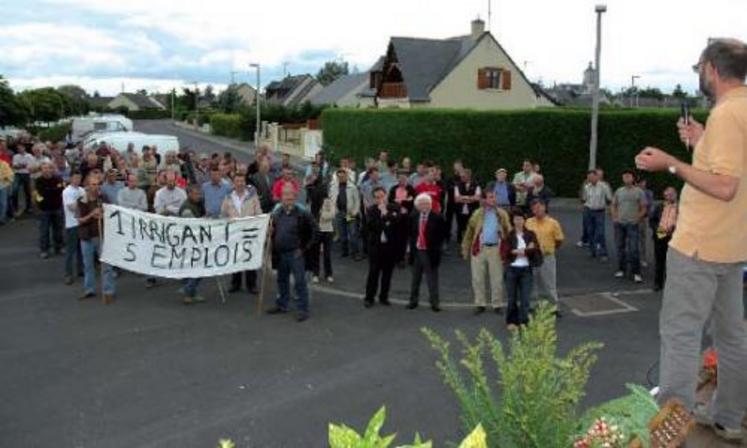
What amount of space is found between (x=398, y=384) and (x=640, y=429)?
5.03 meters

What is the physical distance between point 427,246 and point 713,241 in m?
7.61

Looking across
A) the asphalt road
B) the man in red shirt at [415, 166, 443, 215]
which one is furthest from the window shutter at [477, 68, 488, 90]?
the asphalt road

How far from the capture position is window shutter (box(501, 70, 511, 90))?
1925 inches

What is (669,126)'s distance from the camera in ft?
79.4

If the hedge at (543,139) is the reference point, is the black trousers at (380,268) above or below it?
below

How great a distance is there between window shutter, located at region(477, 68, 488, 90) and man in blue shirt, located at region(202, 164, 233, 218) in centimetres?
3696

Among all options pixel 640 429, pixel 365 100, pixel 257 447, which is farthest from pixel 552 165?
pixel 365 100

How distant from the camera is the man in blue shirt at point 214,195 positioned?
1290 cm

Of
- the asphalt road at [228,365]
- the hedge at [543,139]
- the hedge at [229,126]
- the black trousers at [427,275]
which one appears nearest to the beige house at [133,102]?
the hedge at [229,126]

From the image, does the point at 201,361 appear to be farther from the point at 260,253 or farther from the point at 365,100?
the point at 365,100

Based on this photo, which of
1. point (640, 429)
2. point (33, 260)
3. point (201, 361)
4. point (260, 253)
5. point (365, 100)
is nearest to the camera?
point (640, 429)

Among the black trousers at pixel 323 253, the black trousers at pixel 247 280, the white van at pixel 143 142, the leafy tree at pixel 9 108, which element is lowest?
the black trousers at pixel 247 280

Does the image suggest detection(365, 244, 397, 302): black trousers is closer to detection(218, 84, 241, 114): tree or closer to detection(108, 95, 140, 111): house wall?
detection(218, 84, 241, 114): tree

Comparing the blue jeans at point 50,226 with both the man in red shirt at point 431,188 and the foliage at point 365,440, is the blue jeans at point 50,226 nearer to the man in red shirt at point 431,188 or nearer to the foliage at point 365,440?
the man in red shirt at point 431,188
